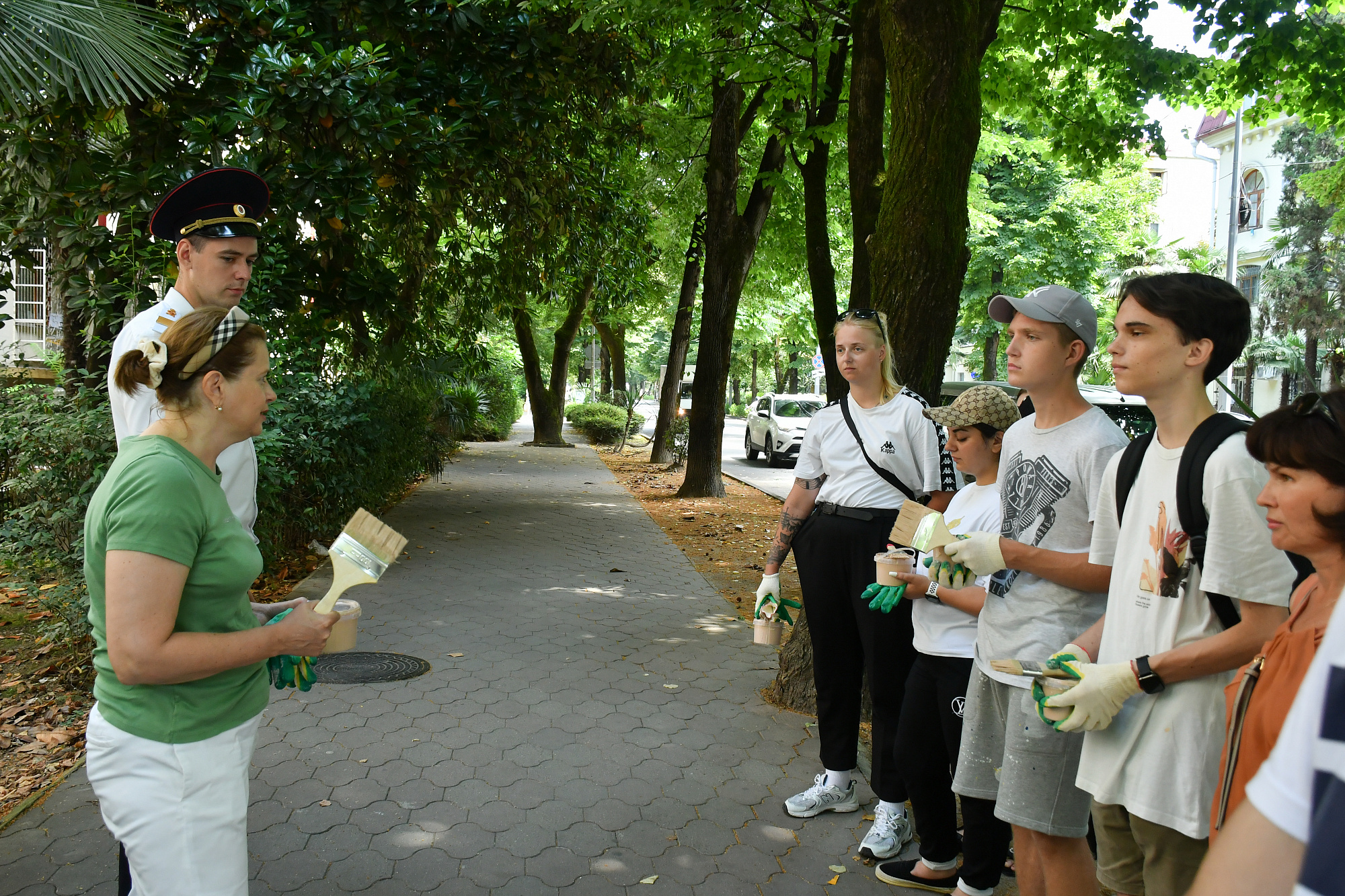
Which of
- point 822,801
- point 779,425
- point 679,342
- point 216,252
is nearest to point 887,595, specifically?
point 822,801

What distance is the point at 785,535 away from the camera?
424cm

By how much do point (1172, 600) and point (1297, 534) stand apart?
58 cm

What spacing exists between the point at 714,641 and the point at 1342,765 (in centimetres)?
661

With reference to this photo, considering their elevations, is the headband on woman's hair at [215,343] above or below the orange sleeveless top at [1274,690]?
above

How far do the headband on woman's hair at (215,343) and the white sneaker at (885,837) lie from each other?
3.00 m

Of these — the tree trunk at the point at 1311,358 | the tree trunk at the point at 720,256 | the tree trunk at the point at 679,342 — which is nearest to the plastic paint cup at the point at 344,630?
the tree trunk at the point at 720,256

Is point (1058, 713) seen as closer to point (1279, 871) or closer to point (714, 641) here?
point (1279, 871)

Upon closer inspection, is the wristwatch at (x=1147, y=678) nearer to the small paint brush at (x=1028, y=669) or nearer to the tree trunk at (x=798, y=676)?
the small paint brush at (x=1028, y=669)

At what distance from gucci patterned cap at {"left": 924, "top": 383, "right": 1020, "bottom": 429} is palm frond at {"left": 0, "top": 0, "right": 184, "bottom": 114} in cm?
495

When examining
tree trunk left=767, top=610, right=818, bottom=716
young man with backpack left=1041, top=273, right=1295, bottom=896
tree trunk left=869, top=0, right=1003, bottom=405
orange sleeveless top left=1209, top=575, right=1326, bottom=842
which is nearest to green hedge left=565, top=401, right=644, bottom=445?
tree trunk left=767, top=610, right=818, bottom=716

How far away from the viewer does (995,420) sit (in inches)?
133

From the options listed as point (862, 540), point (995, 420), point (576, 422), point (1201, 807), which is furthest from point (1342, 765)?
point (576, 422)

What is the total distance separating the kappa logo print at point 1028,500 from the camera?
9.21 feet

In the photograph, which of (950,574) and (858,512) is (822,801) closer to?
(858,512)
